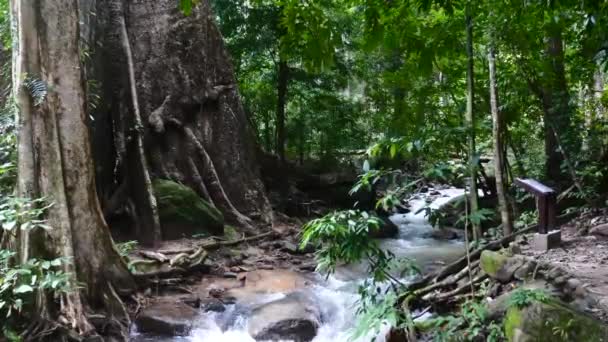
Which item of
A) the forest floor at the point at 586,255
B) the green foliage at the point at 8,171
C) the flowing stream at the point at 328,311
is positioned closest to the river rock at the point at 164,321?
the flowing stream at the point at 328,311

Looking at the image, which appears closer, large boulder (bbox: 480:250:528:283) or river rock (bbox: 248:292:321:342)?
large boulder (bbox: 480:250:528:283)

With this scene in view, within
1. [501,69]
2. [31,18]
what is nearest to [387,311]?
[31,18]

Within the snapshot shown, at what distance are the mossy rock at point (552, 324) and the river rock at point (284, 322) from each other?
274cm

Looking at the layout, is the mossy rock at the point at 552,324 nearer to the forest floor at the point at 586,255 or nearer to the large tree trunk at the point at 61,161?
the forest floor at the point at 586,255

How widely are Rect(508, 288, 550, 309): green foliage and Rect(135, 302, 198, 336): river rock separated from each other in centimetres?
377

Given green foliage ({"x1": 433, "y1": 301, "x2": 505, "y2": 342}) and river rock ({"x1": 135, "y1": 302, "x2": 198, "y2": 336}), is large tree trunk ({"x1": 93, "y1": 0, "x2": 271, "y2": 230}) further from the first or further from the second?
green foliage ({"x1": 433, "y1": 301, "x2": 505, "y2": 342})

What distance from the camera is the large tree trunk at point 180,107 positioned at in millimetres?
9391

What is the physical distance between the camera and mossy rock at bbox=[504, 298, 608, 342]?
11.9 ft

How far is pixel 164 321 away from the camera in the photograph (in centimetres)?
620

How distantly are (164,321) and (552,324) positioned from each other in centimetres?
422

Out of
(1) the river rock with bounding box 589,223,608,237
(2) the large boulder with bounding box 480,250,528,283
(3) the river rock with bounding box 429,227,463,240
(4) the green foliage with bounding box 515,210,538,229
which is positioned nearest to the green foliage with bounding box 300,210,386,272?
(2) the large boulder with bounding box 480,250,528,283

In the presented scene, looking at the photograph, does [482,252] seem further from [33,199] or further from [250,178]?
[250,178]

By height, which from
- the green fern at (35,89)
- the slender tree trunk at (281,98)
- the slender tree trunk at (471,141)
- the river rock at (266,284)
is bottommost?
the river rock at (266,284)

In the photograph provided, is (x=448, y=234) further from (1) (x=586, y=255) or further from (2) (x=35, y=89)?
(2) (x=35, y=89)
